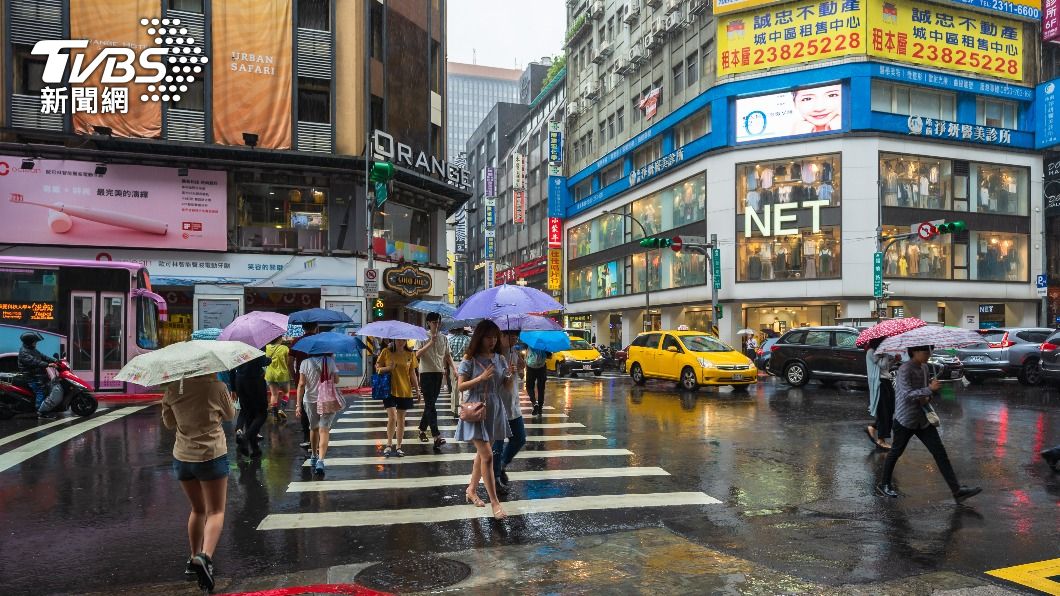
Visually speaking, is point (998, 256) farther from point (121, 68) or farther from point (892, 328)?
point (121, 68)

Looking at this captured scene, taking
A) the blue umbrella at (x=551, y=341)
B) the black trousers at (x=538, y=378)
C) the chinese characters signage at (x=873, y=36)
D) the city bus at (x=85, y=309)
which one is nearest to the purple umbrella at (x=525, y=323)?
the blue umbrella at (x=551, y=341)

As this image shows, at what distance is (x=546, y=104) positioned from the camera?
221 feet

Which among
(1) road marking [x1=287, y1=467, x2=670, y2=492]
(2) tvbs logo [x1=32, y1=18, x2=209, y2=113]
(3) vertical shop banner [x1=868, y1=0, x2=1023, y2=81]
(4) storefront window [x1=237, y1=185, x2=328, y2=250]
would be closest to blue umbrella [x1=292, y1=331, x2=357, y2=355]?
(1) road marking [x1=287, y1=467, x2=670, y2=492]

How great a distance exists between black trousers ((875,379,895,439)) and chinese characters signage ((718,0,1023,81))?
28784 mm

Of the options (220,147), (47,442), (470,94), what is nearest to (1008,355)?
(47,442)

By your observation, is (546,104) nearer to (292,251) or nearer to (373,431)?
(292,251)

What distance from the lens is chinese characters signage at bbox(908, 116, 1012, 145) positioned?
34844mm

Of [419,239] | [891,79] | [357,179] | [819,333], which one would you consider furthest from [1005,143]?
[357,179]

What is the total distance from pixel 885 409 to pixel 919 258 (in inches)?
1151

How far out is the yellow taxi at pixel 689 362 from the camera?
1873 cm

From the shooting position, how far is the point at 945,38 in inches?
1396

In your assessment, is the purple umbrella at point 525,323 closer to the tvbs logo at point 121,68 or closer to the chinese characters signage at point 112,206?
the chinese characters signage at point 112,206

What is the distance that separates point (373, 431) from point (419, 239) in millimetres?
19415

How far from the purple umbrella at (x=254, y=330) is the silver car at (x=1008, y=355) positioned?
18814mm
